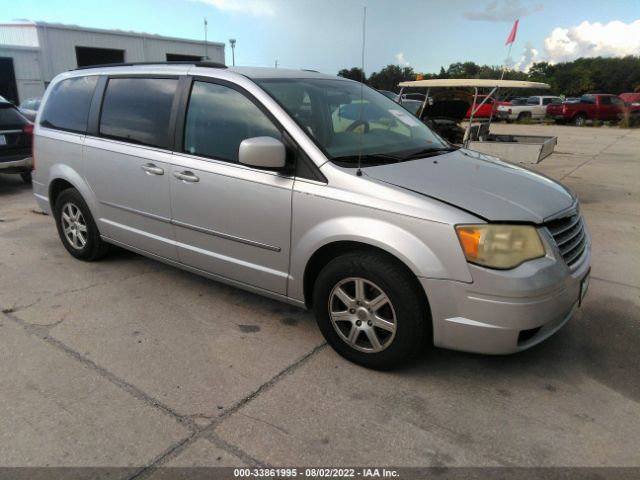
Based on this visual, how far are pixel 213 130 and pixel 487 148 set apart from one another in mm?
5073

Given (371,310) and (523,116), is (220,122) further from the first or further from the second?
(523,116)

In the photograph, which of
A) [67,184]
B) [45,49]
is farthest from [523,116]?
[45,49]

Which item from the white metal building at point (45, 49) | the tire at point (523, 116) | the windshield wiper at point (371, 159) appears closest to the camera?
the windshield wiper at point (371, 159)

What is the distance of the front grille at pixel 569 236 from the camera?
109 inches

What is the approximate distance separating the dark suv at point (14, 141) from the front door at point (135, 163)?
15.7 feet

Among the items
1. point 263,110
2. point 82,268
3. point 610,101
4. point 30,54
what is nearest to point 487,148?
point 263,110

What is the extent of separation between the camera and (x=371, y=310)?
2.84m

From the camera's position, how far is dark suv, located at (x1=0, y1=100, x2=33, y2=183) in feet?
26.1

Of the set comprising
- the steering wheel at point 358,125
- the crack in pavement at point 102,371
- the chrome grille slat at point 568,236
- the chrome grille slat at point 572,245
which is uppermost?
the steering wheel at point 358,125

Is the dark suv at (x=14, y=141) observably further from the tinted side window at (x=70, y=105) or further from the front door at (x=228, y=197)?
the front door at (x=228, y=197)

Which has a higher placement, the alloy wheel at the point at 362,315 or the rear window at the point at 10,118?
the rear window at the point at 10,118

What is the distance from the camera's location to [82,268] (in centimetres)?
464

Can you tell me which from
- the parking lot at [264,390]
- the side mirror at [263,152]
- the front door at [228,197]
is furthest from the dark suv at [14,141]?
the side mirror at [263,152]

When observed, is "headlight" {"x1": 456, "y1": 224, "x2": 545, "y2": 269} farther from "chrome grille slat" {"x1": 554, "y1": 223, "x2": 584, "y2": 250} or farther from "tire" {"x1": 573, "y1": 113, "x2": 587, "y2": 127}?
"tire" {"x1": 573, "y1": 113, "x2": 587, "y2": 127}
